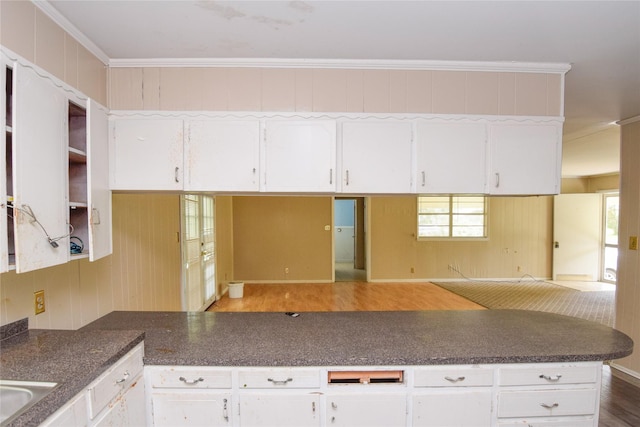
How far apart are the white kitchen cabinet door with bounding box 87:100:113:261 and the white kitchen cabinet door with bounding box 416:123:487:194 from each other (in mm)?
1773

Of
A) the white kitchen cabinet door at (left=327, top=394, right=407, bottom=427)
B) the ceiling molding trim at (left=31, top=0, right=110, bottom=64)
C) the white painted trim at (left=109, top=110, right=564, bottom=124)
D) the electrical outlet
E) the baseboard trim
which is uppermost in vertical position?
the ceiling molding trim at (left=31, top=0, right=110, bottom=64)

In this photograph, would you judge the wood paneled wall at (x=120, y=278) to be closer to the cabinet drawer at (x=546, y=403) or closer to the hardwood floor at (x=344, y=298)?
the hardwood floor at (x=344, y=298)

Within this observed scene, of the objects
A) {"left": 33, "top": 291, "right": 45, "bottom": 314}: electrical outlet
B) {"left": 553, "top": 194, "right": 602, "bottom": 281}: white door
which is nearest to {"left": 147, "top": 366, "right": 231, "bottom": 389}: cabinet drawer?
{"left": 33, "top": 291, "right": 45, "bottom": 314}: electrical outlet

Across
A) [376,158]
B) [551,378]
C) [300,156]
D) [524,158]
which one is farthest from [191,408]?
[524,158]

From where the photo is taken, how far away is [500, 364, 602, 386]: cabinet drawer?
1485 mm

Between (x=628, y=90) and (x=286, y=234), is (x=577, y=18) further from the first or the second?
(x=286, y=234)

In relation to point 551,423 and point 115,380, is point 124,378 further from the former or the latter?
point 551,423

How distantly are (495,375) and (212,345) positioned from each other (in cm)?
141

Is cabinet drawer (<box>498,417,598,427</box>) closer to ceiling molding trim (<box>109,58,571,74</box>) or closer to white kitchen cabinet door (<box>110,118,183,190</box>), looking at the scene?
ceiling molding trim (<box>109,58,571,74</box>)

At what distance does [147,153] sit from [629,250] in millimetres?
4239

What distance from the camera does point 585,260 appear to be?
679 centimetres

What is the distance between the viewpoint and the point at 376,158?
1.87 metres

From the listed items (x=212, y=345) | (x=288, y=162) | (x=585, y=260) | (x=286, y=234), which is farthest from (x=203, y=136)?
(x=585, y=260)

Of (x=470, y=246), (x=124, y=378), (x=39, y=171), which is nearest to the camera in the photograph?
(x=39, y=171)
